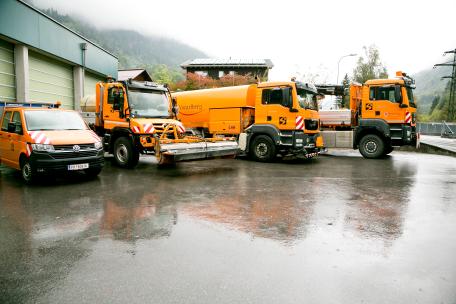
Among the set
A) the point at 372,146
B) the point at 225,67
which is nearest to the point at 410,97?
the point at 372,146

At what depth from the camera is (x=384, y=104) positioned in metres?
14.5

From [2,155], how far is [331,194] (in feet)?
→ 28.8

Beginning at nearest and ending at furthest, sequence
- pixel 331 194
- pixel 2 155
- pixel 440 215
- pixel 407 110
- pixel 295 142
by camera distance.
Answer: pixel 440 215, pixel 331 194, pixel 2 155, pixel 295 142, pixel 407 110

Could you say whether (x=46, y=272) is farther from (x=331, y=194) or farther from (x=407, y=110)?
(x=407, y=110)

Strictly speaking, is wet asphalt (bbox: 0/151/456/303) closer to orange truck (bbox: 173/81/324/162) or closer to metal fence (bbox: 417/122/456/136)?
orange truck (bbox: 173/81/324/162)

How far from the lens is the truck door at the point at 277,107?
12.9 metres

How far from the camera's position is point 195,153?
1054 centimetres

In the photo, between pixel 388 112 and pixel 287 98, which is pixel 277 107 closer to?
pixel 287 98

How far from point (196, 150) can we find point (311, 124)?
513cm

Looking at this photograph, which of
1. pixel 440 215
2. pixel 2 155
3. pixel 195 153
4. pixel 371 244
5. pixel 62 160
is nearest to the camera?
pixel 371 244

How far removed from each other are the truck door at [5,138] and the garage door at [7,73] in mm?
4485

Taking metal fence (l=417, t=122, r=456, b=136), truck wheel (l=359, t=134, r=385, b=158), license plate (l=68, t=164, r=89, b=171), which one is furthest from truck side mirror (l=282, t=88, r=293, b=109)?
metal fence (l=417, t=122, r=456, b=136)

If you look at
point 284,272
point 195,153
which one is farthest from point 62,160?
point 284,272

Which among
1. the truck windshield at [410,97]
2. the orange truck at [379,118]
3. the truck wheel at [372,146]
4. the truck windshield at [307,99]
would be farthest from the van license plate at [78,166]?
the truck windshield at [410,97]
